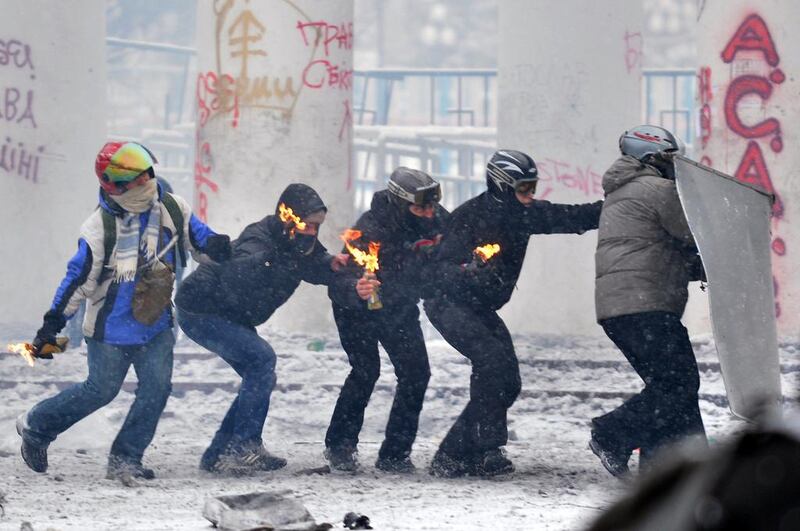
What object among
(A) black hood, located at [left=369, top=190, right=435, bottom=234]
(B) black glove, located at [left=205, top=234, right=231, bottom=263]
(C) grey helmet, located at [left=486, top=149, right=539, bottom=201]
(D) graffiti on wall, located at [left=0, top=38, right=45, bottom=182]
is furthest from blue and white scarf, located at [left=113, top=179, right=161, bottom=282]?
(D) graffiti on wall, located at [left=0, top=38, right=45, bottom=182]

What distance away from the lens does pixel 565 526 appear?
4945mm

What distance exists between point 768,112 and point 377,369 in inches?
224

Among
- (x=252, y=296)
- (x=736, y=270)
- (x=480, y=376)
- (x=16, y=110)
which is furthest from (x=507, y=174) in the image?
(x=16, y=110)

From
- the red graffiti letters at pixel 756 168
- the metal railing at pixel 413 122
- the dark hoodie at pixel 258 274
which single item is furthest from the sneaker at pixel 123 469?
the metal railing at pixel 413 122

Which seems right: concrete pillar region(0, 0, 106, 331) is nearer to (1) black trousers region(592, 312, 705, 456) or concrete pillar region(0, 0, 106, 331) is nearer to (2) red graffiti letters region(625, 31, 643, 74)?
(2) red graffiti letters region(625, 31, 643, 74)

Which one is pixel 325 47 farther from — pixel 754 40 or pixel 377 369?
pixel 377 369

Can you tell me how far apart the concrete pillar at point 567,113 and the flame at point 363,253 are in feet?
20.5

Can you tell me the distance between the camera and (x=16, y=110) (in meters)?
12.5

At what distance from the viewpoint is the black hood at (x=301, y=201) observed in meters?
6.56

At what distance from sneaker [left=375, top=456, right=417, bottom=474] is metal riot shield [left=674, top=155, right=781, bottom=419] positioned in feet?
5.70

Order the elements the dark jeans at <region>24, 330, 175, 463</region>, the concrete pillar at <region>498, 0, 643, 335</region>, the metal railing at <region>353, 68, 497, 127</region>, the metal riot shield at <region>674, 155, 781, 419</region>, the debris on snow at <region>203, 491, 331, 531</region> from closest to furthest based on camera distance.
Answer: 1. the debris on snow at <region>203, 491, 331, 531</region>
2. the metal riot shield at <region>674, 155, 781, 419</region>
3. the dark jeans at <region>24, 330, 175, 463</region>
4. the concrete pillar at <region>498, 0, 643, 335</region>
5. the metal railing at <region>353, 68, 497, 127</region>

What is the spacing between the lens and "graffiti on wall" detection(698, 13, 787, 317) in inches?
434

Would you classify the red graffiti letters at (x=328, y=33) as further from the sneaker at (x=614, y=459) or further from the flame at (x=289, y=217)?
the sneaker at (x=614, y=459)

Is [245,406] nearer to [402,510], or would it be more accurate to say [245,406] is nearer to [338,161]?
[402,510]
